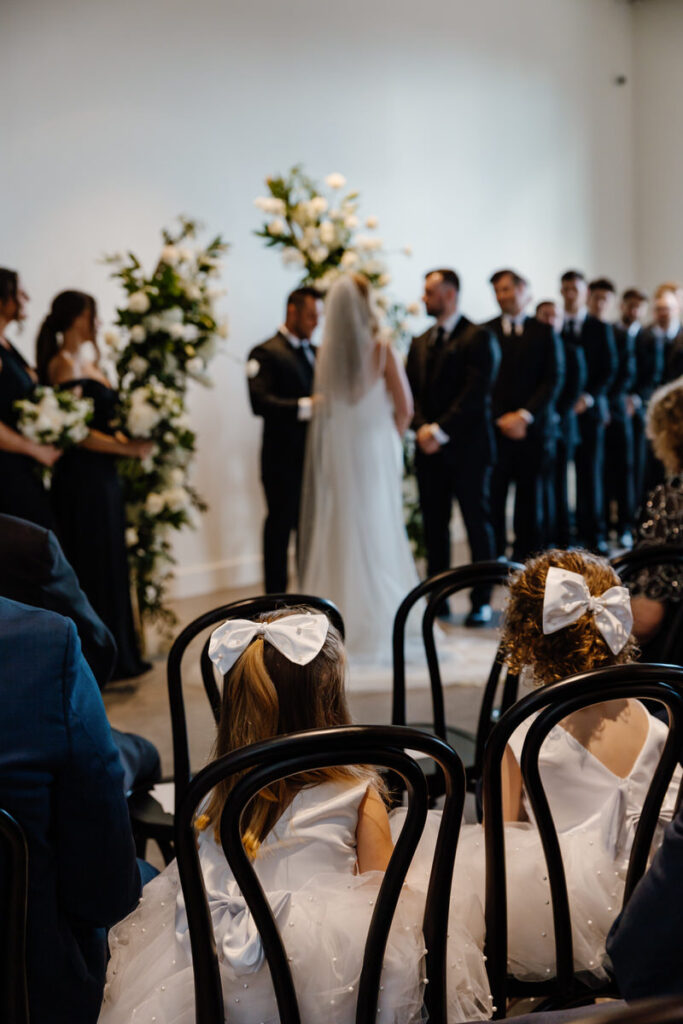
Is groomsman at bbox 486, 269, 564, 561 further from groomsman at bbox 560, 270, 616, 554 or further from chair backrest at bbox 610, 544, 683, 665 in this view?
chair backrest at bbox 610, 544, 683, 665

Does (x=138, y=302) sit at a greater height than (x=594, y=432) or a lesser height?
greater

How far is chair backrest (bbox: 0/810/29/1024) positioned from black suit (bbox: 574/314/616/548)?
5901mm

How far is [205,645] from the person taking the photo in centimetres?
187

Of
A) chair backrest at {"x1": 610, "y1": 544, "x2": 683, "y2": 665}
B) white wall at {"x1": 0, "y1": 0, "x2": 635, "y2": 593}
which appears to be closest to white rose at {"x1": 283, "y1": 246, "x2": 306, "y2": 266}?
white wall at {"x1": 0, "y1": 0, "x2": 635, "y2": 593}

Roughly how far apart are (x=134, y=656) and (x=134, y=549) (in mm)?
477

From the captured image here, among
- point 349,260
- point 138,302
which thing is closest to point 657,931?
point 138,302

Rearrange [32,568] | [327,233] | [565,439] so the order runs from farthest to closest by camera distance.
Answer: [565,439] < [327,233] < [32,568]

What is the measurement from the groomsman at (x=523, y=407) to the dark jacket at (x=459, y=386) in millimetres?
800

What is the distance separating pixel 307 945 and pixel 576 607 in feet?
2.24

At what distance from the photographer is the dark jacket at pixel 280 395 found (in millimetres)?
4801

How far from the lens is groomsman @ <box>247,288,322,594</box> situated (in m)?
4.81

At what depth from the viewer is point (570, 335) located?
6.68 metres

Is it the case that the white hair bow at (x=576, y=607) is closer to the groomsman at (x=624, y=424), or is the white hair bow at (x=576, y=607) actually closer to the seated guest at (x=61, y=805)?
the seated guest at (x=61, y=805)

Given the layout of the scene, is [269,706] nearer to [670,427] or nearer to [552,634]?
[552,634]
